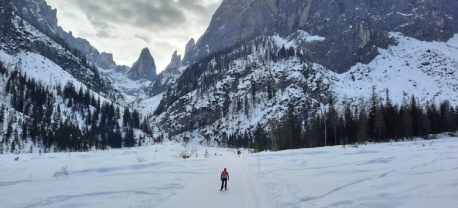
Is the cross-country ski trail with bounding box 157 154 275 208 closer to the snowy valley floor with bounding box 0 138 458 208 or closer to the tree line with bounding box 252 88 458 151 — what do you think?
the snowy valley floor with bounding box 0 138 458 208

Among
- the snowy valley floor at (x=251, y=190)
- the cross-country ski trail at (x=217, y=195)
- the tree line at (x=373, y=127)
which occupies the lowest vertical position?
the cross-country ski trail at (x=217, y=195)

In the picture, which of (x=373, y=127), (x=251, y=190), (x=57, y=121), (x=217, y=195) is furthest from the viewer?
(x=57, y=121)

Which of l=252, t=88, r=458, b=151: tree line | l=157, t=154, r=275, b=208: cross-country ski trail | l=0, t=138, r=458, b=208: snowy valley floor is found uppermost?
l=252, t=88, r=458, b=151: tree line

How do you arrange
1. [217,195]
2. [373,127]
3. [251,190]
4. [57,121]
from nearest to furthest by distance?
[217,195] < [251,190] < [373,127] < [57,121]

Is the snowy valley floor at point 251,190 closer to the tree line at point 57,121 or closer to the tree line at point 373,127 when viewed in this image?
the tree line at point 373,127

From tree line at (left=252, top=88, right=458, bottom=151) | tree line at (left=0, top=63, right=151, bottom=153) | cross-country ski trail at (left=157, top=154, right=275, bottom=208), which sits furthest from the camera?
tree line at (left=0, top=63, right=151, bottom=153)

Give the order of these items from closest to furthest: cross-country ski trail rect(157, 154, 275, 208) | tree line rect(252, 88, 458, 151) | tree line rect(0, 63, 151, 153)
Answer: cross-country ski trail rect(157, 154, 275, 208) → tree line rect(252, 88, 458, 151) → tree line rect(0, 63, 151, 153)

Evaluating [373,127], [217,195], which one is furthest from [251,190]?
[373,127]

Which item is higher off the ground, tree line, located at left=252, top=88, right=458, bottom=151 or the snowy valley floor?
tree line, located at left=252, top=88, right=458, bottom=151

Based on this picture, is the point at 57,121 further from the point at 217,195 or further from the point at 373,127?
the point at 217,195

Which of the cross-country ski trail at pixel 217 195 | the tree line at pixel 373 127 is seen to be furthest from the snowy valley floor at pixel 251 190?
the tree line at pixel 373 127

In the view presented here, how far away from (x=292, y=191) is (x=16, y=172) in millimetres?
21030

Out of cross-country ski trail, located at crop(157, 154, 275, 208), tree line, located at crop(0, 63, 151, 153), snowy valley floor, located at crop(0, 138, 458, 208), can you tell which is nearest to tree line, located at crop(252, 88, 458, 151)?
snowy valley floor, located at crop(0, 138, 458, 208)

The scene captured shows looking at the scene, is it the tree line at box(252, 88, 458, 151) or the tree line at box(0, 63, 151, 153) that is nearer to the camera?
the tree line at box(252, 88, 458, 151)
